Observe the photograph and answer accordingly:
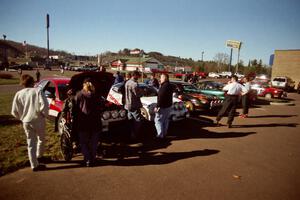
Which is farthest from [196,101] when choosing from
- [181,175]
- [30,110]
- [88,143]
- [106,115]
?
[30,110]

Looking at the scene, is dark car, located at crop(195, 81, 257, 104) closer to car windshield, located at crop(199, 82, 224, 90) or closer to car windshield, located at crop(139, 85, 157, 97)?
car windshield, located at crop(199, 82, 224, 90)

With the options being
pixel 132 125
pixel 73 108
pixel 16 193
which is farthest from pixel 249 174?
pixel 16 193

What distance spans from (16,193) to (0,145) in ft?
8.30

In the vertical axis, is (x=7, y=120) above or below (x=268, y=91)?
below

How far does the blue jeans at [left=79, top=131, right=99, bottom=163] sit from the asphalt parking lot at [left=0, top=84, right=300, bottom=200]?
0.88 ft

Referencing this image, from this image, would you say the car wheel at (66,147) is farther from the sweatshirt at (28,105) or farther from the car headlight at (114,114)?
the car headlight at (114,114)

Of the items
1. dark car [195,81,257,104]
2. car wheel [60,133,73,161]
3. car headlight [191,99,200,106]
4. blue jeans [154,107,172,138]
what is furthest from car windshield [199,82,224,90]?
car wheel [60,133,73,161]

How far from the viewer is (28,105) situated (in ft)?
13.0

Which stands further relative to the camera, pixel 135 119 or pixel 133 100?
pixel 135 119

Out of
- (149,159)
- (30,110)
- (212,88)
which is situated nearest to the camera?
(30,110)

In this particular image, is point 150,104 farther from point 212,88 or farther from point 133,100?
point 212,88

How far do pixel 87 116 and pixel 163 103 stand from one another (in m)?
2.43

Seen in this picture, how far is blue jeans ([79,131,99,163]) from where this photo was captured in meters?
4.26

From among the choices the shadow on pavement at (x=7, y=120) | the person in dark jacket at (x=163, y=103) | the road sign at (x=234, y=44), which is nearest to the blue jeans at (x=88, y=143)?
the person in dark jacket at (x=163, y=103)
